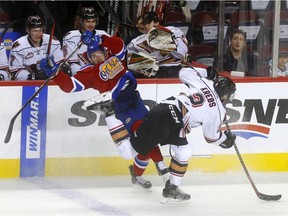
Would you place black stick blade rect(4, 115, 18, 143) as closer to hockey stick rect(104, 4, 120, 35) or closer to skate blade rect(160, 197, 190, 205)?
skate blade rect(160, 197, 190, 205)

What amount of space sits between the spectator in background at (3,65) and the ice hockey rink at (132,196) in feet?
2.54

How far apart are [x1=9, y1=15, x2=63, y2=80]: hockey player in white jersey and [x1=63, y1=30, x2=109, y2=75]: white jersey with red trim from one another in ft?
0.23

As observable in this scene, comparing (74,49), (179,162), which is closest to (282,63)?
(74,49)

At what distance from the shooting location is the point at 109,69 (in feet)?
23.8

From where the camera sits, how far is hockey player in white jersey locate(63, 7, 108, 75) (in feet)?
26.6

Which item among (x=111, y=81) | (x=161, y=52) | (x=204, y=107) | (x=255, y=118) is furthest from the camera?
(x=161, y=52)

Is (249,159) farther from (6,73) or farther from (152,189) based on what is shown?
(6,73)

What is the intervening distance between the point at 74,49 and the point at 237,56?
4.05ft

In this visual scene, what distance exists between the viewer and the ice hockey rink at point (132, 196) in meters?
6.83

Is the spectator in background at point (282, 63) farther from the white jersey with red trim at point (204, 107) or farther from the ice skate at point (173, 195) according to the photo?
the ice skate at point (173, 195)

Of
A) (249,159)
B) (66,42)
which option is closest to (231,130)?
(249,159)

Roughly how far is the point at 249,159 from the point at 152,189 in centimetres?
83

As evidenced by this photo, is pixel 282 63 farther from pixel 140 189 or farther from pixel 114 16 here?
pixel 140 189

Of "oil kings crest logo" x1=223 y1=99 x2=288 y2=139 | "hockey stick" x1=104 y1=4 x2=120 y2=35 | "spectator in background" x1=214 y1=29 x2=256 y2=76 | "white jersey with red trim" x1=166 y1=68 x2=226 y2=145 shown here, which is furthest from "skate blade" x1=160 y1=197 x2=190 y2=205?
"hockey stick" x1=104 y1=4 x2=120 y2=35
